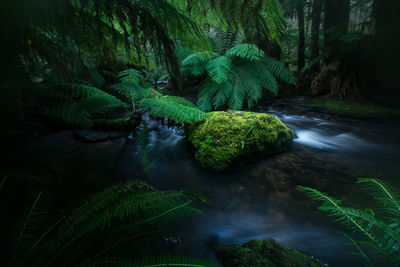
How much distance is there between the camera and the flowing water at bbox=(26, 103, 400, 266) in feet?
4.76

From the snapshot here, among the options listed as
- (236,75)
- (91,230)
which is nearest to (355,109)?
(236,75)

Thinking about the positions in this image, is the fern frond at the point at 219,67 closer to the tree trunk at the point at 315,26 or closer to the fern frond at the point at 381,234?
the tree trunk at the point at 315,26

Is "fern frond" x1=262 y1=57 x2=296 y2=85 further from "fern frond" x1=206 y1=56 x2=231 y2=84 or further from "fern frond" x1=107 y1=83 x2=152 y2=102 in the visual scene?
"fern frond" x1=107 y1=83 x2=152 y2=102

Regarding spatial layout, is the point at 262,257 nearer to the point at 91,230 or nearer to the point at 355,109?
the point at 91,230

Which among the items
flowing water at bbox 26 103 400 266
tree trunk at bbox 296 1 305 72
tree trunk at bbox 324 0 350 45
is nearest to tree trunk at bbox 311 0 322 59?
tree trunk at bbox 324 0 350 45

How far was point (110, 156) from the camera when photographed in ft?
8.82

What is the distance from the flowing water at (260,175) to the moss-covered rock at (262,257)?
226 mm

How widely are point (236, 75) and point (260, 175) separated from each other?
123 inches

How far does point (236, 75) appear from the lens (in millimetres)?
4648

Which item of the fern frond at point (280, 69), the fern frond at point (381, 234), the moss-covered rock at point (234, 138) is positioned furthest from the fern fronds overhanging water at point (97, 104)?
the fern frond at point (280, 69)

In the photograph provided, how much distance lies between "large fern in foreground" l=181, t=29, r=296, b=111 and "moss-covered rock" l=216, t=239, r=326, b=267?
3.28 m

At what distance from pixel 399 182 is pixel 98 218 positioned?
3002 mm

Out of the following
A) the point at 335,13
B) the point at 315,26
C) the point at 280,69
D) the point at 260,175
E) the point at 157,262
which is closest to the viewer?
the point at 157,262

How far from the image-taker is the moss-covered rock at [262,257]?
38.9 inches
